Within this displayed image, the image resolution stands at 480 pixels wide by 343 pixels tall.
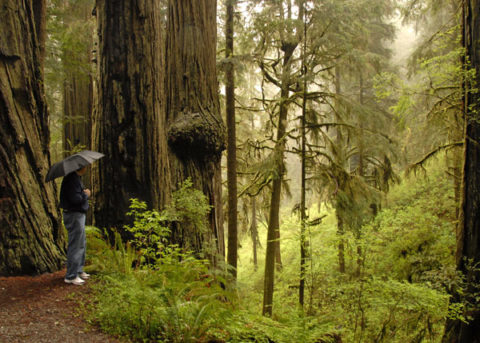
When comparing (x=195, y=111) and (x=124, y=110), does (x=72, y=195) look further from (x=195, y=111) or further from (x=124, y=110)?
(x=195, y=111)

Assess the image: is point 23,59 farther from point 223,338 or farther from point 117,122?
point 223,338

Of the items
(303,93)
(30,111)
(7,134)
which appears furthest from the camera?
(303,93)

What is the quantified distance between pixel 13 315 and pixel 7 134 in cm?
209

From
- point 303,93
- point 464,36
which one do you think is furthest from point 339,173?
point 464,36

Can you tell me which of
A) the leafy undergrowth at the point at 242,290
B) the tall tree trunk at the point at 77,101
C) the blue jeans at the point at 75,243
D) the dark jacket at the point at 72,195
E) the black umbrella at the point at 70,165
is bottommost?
the leafy undergrowth at the point at 242,290

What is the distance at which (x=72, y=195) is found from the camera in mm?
3943

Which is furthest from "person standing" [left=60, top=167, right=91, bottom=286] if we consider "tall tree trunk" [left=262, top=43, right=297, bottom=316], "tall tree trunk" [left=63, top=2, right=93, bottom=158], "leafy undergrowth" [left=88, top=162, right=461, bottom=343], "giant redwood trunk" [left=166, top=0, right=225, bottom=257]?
"tall tree trunk" [left=262, top=43, right=297, bottom=316]

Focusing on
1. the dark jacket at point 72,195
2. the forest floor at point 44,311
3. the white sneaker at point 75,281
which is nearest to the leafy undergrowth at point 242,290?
the forest floor at point 44,311

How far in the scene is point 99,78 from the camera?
4.66 metres

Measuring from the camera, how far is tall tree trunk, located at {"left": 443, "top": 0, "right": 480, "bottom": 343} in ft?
18.2

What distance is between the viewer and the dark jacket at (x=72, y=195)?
3941 mm

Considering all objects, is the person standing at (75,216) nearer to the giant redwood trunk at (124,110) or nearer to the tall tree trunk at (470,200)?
the giant redwood trunk at (124,110)

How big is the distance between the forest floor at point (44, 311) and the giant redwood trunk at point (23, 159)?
0.28 metres

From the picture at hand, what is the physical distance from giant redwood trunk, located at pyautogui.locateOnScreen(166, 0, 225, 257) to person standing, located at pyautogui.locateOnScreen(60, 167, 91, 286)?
1821 millimetres
